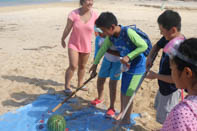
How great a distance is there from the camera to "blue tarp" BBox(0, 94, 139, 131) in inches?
153

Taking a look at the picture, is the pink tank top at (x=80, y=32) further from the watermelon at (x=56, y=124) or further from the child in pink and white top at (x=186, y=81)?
the child in pink and white top at (x=186, y=81)

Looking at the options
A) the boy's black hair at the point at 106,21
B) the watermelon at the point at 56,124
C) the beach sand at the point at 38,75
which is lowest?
the beach sand at the point at 38,75

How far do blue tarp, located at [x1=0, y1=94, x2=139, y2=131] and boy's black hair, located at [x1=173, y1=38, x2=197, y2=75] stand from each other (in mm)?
2556

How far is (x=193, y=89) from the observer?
1.57 m

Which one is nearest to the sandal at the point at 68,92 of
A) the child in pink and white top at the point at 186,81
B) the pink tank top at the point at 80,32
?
the pink tank top at the point at 80,32

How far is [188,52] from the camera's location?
1.49 m

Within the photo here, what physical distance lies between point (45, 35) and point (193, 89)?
30.7 ft

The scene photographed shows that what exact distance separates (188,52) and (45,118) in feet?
10.2

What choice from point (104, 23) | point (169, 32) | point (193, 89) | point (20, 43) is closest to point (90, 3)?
point (104, 23)

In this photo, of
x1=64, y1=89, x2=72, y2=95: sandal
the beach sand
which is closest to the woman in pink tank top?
x1=64, y1=89, x2=72, y2=95: sandal

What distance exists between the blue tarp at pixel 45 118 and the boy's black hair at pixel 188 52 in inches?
101

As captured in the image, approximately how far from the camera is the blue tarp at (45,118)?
3.88 m

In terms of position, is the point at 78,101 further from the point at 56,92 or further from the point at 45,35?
the point at 45,35

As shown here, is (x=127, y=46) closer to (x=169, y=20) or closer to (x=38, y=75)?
(x=169, y=20)
